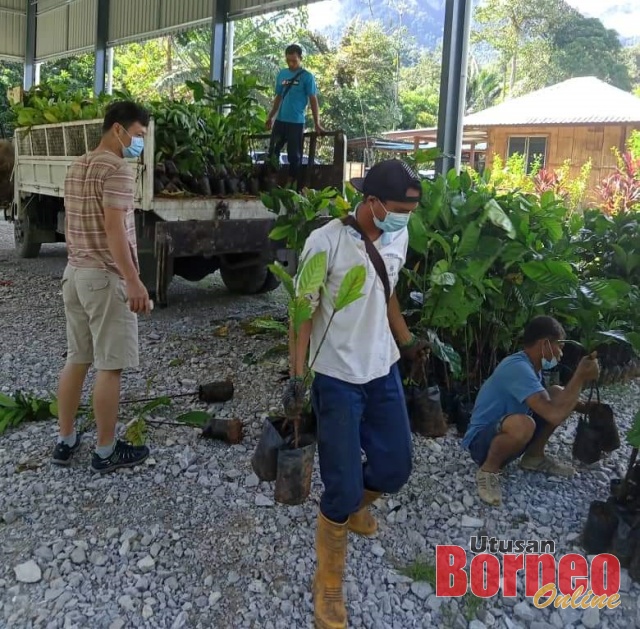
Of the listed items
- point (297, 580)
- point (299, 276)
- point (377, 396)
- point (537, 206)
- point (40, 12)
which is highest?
point (40, 12)

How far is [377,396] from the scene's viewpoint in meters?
2.54

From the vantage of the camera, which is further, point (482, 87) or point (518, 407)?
point (482, 87)

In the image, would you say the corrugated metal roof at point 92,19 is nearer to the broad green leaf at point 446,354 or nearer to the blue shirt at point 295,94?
the blue shirt at point 295,94

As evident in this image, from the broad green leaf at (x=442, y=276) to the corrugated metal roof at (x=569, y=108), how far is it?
46.2 ft

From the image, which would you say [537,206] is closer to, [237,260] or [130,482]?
[130,482]

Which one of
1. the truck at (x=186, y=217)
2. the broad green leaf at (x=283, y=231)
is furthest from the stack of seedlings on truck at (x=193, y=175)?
the broad green leaf at (x=283, y=231)

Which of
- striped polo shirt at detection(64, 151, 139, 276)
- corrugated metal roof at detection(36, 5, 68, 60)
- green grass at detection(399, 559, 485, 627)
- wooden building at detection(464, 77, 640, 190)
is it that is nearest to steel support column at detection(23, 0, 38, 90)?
corrugated metal roof at detection(36, 5, 68, 60)

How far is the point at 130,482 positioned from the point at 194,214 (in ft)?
10.6

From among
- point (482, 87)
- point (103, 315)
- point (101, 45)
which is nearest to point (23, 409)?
point (103, 315)

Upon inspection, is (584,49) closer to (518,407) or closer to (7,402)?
(518,407)

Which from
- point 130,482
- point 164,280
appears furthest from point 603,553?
point 164,280

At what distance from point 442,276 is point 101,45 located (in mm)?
16152

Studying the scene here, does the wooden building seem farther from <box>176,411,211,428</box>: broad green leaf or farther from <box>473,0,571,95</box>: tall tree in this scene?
<box>176,411,211,428</box>: broad green leaf

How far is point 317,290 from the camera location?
7.91 feet
